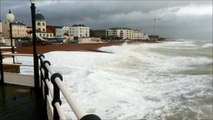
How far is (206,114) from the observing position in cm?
926

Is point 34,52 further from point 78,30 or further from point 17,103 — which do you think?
point 78,30

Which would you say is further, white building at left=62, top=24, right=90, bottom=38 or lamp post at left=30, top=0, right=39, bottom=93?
white building at left=62, top=24, right=90, bottom=38

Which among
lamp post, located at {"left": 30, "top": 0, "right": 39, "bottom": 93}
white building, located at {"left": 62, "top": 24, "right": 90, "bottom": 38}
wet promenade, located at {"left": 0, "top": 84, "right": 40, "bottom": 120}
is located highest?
white building, located at {"left": 62, "top": 24, "right": 90, "bottom": 38}

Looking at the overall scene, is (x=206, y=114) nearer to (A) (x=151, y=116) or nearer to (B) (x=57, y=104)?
(A) (x=151, y=116)

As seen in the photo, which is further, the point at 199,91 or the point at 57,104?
the point at 199,91

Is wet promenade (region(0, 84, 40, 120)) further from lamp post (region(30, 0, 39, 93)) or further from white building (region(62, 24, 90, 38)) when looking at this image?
white building (region(62, 24, 90, 38))

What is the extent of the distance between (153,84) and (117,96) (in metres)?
4.01

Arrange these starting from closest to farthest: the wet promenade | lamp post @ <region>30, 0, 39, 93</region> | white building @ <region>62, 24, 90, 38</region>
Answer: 1. the wet promenade
2. lamp post @ <region>30, 0, 39, 93</region>
3. white building @ <region>62, 24, 90, 38</region>

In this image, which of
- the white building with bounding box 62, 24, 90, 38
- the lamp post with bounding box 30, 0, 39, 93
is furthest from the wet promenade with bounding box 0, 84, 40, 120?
the white building with bounding box 62, 24, 90, 38

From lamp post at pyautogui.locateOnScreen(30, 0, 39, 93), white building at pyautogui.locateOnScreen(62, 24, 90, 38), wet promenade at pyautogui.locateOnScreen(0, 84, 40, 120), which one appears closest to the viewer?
wet promenade at pyautogui.locateOnScreen(0, 84, 40, 120)

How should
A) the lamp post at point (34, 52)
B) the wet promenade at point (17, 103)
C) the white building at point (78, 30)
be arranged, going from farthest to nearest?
the white building at point (78, 30) < the lamp post at point (34, 52) < the wet promenade at point (17, 103)

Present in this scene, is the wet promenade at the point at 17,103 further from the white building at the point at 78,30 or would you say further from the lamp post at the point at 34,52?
the white building at the point at 78,30

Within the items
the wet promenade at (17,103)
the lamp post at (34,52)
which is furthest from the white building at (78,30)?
the lamp post at (34,52)

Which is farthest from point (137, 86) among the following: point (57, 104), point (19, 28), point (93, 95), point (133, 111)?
point (19, 28)
